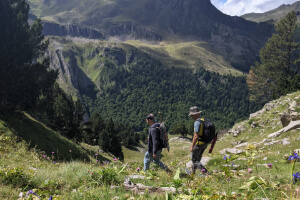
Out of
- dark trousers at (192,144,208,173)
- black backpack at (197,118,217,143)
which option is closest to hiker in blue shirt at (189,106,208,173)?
dark trousers at (192,144,208,173)

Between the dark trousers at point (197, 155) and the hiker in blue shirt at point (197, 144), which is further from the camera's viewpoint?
the dark trousers at point (197, 155)

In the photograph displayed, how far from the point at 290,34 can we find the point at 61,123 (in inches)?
2058

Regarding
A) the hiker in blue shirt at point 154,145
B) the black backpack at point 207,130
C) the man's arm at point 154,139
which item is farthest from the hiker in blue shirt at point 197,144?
the man's arm at point 154,139

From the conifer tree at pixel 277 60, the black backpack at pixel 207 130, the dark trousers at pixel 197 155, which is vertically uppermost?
the conifer tree at pixel 277 60

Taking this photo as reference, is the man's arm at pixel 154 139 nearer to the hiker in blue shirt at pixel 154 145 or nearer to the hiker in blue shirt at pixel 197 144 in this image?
the hiker in blue shirt at pixel 154 145

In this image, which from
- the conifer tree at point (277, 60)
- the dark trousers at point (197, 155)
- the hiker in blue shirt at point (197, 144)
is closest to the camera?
the hiker in blue shirt at point (197, 144)

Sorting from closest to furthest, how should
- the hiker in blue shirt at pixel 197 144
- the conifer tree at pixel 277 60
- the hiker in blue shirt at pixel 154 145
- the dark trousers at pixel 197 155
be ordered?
the hiker in blue shirt at pixel 197 144 < the dark trousers at pixel 197 155 < the hiker in blue shirt at pixel 154 145 < the conifer tree at pixel 277 60

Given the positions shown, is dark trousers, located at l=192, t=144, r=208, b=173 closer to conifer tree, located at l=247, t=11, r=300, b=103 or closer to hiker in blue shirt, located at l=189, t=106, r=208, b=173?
hiker in blue shirt, located at l=189, t=106, r=208, b=173

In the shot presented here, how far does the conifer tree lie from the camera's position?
4441 centimetres

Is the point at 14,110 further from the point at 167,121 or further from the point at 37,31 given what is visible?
the point at 167,121

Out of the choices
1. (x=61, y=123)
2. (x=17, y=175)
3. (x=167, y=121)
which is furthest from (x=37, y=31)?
(x=167, y=121)

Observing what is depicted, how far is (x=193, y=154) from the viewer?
7383mm

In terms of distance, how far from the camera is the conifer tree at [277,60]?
4441 centimetres

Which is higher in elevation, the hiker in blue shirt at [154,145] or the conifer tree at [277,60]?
the conifer tree at [277,60]
